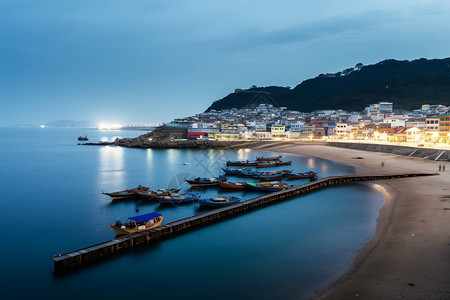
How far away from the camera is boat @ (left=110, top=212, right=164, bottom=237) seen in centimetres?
1955

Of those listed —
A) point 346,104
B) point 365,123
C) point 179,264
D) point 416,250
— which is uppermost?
point 346,104

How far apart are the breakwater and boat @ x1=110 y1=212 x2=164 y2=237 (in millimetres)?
43759

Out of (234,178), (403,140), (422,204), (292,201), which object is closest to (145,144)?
(234,178)

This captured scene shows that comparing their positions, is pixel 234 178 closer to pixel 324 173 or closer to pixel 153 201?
pixel 324 173

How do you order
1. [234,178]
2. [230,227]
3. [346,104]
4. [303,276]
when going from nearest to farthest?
1. [303,276]
2. [230,227]
3. [234,178]
4. [346,104]

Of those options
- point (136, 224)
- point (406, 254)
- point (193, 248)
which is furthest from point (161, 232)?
point (406, 254)

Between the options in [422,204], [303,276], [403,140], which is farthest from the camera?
[403,140]

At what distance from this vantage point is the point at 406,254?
592 inches

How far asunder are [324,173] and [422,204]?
20.9 metres

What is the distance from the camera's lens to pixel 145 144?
96312mm

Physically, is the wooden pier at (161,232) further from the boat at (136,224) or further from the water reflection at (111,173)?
the water reflection at (111,173)

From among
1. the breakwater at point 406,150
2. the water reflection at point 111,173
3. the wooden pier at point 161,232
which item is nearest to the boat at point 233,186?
the wooden pier at point 161,232

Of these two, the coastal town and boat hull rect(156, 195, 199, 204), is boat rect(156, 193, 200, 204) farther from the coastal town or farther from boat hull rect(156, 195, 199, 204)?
the coastal town

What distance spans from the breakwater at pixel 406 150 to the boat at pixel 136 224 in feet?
144
